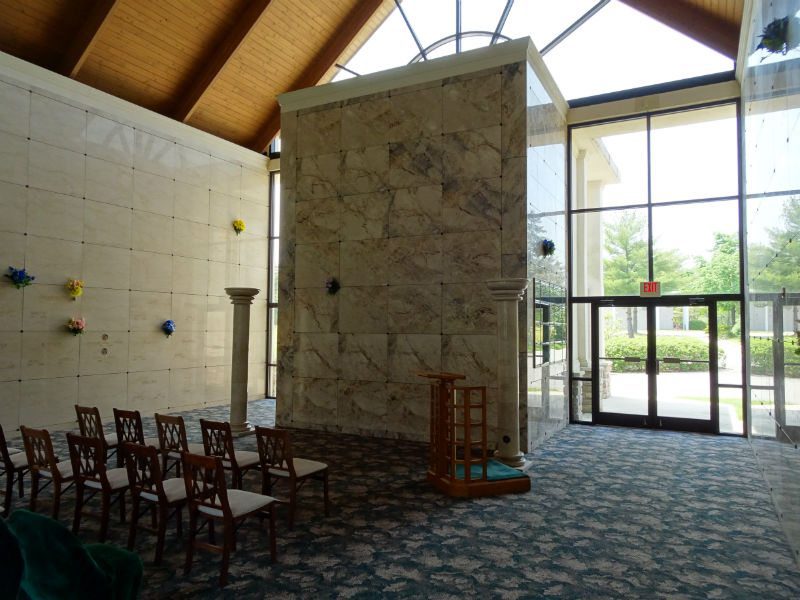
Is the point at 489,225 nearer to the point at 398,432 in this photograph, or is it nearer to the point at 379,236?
the point at 379,236

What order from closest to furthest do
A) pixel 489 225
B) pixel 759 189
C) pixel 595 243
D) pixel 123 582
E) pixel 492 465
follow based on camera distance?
pixel 123 582, pixel 759 189, pixel 492 465, pixel 489 225, pixel 595 243

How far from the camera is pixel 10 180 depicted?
26.5 feet

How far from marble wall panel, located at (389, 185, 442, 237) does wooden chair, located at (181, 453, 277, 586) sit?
16.5ft

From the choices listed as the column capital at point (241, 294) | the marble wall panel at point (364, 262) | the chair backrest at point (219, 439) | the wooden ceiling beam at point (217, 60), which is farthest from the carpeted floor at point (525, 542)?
the wooden ceiling beam at point (217, 60)

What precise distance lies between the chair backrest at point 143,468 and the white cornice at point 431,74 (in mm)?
6436

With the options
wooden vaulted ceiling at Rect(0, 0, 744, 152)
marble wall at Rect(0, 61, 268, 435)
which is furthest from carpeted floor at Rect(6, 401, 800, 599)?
wooden vaulted ceiling at Rect(0, 0, 744, 152)

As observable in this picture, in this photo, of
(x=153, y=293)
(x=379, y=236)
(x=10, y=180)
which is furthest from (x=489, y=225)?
(x=10, y=180)

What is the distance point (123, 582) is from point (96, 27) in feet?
32.1

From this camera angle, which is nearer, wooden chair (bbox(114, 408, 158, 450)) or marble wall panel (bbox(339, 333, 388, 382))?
wooden chair (bbox(114, 408, 158, 450))

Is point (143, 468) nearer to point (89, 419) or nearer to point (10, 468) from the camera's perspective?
point (10, 468)

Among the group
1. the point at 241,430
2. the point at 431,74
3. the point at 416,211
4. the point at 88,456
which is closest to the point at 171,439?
the point at 88,456

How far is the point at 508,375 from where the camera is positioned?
21.4 ft

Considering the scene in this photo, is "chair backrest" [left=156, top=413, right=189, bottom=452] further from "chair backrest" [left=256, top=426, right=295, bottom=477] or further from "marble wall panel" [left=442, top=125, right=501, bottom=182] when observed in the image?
"marble wall panel" [left=442, top=125, right=501, bottom=182]

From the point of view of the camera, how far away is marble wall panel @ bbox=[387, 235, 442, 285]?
815 centimetres
